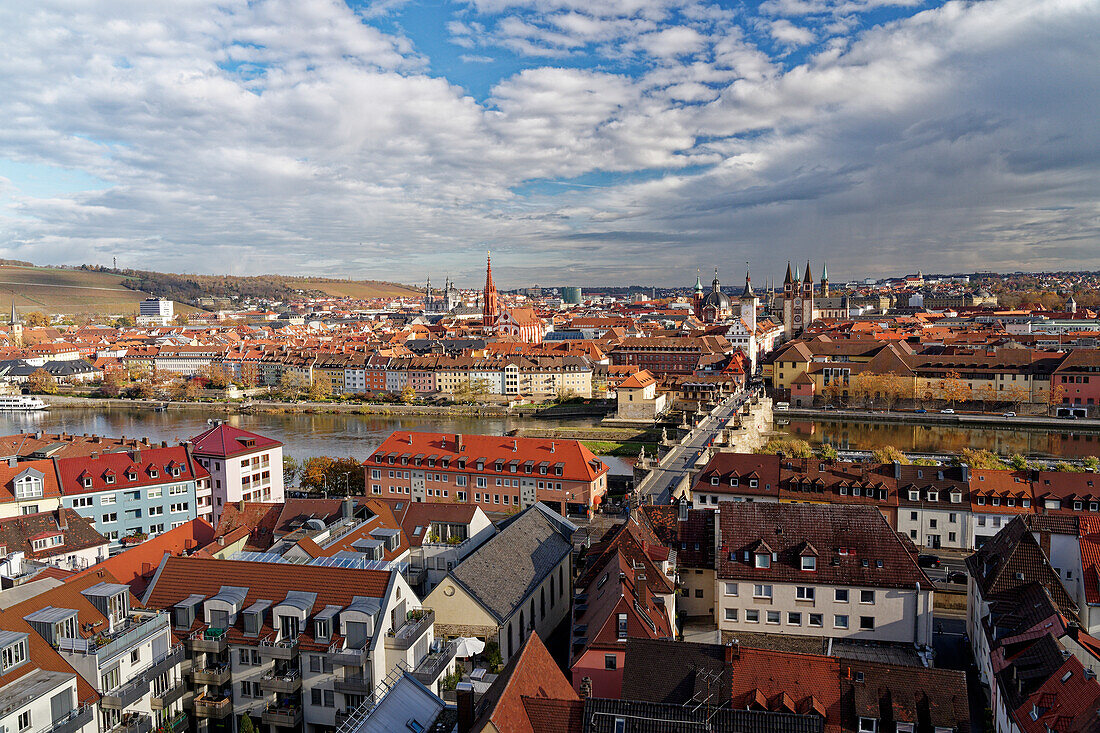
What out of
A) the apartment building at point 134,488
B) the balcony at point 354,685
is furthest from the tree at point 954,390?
the balcony at point 354,685

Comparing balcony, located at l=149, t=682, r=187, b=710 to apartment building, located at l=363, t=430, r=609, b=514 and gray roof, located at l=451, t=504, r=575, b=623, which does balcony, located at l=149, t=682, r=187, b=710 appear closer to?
gray roof, located at l=451, t=504, r=575, b=623

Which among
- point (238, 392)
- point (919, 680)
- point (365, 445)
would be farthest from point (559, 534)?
point (238, 392)

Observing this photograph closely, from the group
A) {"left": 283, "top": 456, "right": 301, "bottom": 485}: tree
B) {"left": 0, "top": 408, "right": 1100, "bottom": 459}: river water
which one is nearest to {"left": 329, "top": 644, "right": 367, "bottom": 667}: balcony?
{"left": 283, "top": 456, "right": 301, "bottom": 485}: tree

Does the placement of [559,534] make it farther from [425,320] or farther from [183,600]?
[425,320]

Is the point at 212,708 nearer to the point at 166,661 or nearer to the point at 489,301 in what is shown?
the point at 166,661

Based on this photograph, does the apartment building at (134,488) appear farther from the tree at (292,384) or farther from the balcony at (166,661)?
the tree at (292,384)
